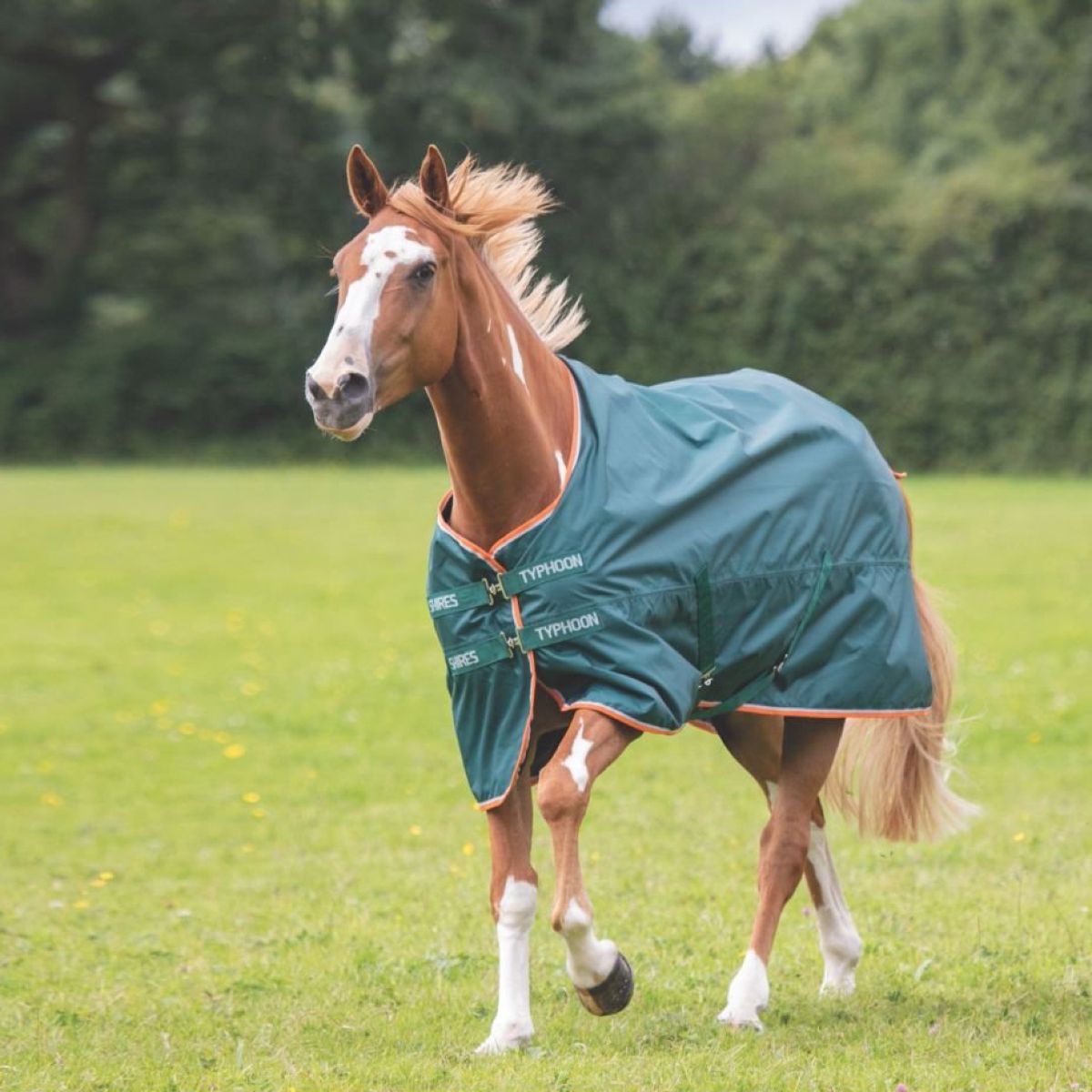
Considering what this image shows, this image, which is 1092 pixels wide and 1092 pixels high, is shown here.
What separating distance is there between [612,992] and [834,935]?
3.76 feet

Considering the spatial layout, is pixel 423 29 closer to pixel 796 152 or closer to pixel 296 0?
pixel 296 0

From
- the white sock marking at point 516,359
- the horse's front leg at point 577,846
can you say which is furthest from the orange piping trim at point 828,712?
the white sock marking at point 516,359

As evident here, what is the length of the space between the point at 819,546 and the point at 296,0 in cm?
3313

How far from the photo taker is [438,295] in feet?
15.7

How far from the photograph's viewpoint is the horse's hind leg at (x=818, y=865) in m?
5.79

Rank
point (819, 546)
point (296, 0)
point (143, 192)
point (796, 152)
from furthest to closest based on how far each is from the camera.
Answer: point (796, 152), point (143, 192), point (296, 0), point (819, 546)

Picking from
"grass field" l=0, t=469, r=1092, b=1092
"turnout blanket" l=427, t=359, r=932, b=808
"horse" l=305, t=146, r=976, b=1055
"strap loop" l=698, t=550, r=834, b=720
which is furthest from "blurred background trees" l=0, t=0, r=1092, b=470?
"horse" l=305, t=146, r=976, b=1055

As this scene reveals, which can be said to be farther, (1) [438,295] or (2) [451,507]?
(2) [451,507]

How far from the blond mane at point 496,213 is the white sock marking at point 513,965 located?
5.75ft

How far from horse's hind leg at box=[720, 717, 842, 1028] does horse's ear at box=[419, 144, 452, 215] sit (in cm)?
209

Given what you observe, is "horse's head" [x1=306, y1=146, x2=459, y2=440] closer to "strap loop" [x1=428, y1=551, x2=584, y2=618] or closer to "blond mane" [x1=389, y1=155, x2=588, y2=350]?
"blond mane" [x1=389, y1=155, x2=588, y2=350]

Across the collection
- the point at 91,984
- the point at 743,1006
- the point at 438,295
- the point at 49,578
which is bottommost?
the point at 49,578

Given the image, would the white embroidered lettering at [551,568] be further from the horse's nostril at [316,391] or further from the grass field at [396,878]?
the grass field at [396,878]

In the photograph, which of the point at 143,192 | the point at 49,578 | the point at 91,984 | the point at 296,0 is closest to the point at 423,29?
the point at 296,0
